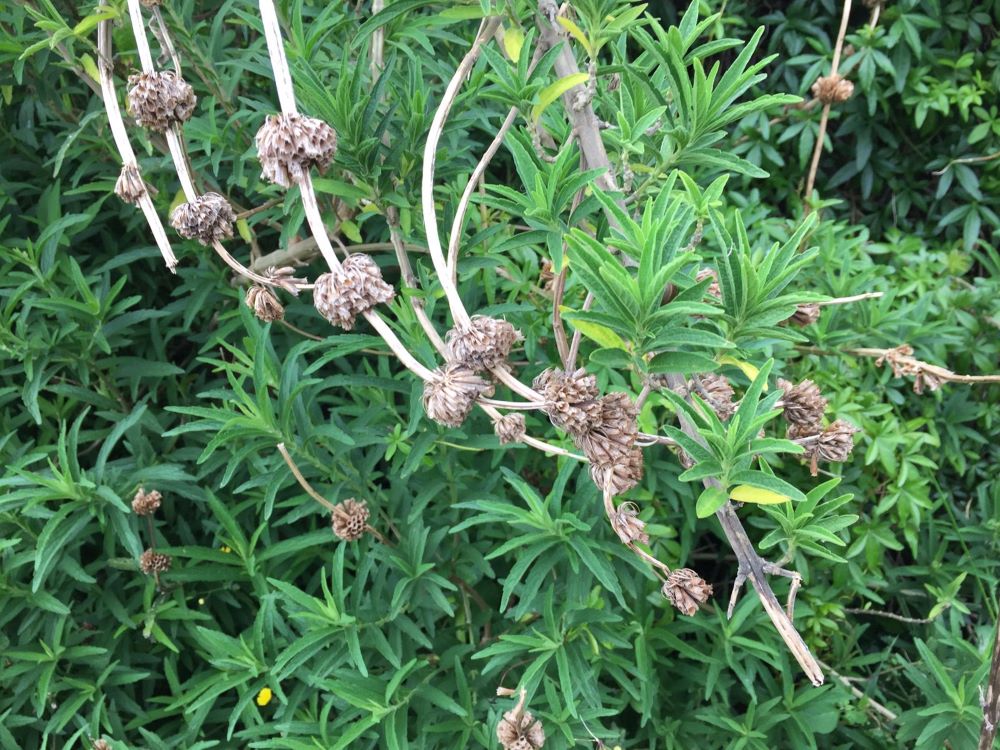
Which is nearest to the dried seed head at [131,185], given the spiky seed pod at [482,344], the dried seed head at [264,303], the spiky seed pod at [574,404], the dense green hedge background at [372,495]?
the dried seed head at [264,303]

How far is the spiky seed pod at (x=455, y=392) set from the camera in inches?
34.6

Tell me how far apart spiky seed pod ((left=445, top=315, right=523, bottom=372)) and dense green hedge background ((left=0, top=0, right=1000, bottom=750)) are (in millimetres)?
296

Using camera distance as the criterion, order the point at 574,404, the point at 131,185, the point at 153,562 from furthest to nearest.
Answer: the point at 153,562 < the point at 131,185 < the point at 574,404

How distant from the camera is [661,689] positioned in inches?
73.0

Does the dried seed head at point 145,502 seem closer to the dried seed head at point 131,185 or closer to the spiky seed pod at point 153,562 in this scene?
the spiky seed pod at point 153,562

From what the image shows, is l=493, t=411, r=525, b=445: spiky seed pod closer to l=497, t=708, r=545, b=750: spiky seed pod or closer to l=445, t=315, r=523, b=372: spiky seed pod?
l=445, t=315, r=523, b=372: spiky seed pod

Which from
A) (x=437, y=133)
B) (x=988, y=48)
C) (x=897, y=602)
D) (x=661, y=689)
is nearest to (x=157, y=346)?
(x=437, y=133)

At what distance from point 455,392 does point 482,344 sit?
59 millimetres

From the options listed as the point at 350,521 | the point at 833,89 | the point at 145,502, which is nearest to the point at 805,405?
the point at 350,521

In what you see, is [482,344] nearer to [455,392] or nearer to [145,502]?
[455,392]

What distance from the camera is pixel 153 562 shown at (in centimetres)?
164

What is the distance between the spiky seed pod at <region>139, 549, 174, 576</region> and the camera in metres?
1.63

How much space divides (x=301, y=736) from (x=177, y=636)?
1.23 feet

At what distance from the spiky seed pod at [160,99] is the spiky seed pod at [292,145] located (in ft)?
0.73
